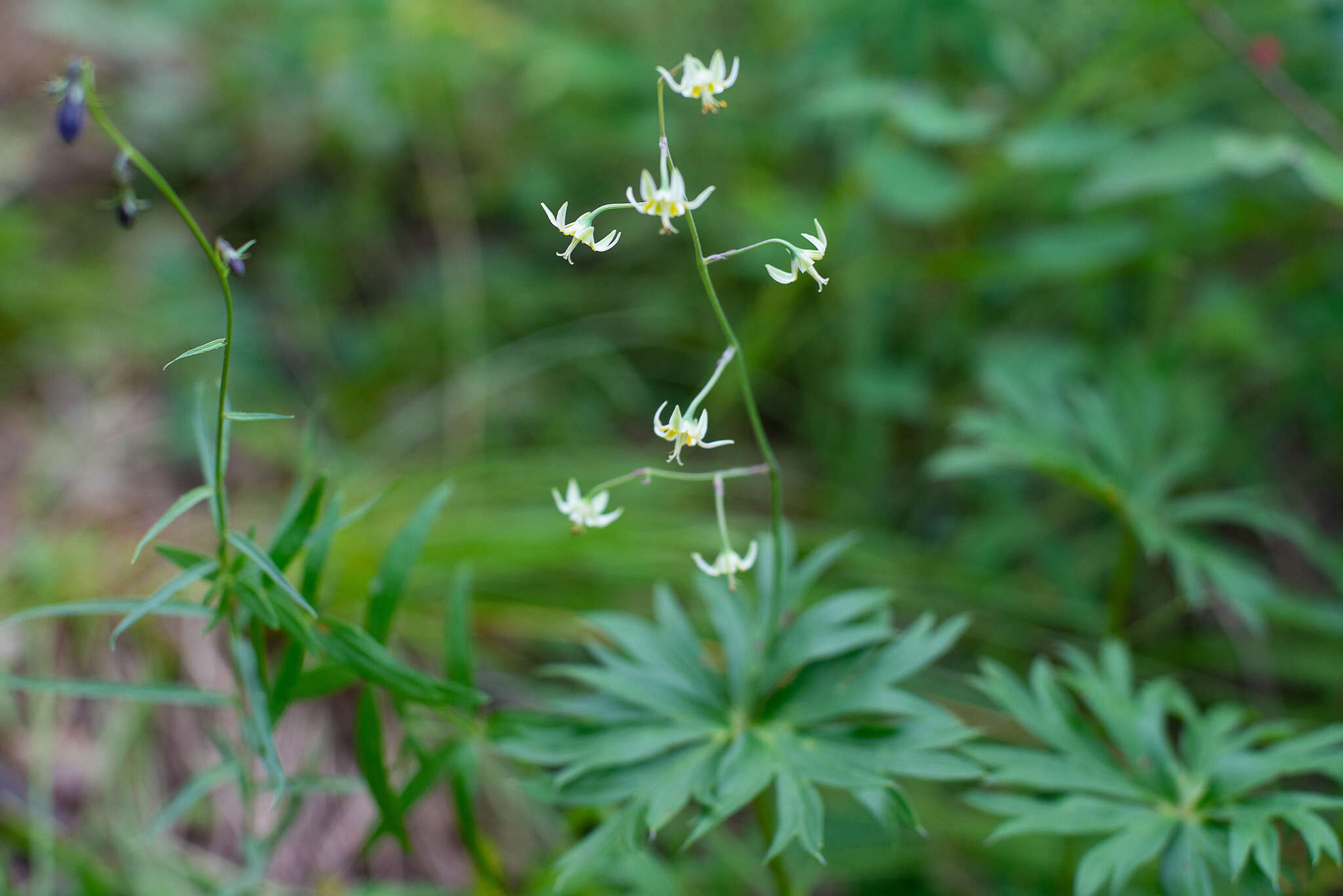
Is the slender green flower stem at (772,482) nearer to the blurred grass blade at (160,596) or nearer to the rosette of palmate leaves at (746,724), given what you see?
the rosette of palmate leaves at (746,724)

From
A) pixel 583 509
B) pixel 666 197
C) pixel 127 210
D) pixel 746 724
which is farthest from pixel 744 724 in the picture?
pixel 127 210

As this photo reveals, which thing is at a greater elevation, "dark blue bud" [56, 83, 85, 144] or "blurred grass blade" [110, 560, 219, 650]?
"dark blue bud" [56, 83, 85, 144]

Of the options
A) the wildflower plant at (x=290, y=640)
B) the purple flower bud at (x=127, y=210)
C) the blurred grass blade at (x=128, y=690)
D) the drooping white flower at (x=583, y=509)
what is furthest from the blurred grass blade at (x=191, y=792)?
the purple flower bud at (x=127, y=210)

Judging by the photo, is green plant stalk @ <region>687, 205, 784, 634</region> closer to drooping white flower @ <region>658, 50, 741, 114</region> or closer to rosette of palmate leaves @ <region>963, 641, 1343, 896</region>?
drooping white flower @ <region>658, 50, 741, 114</region>

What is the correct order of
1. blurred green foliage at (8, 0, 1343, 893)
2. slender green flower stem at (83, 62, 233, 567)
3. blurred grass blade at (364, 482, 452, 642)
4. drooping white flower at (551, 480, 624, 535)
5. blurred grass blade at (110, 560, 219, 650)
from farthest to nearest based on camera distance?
1. blurred green foliage at (8, 0, 1343, 893)
2. blurred grass blade at (364, 482, 452, 642)
3. drooping white flower at (551, 480, 624, 535)
4. blurred grass blade at (110, 560, 219, 650)
5. slender green flower stem at (83, 62, 233, 567)

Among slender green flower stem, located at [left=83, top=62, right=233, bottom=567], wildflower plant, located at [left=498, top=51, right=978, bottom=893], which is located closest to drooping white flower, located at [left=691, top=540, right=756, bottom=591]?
wildflower plant, located at [left=498, top=51, right=978, bottom=893]

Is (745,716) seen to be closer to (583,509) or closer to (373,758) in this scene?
(583,509)
